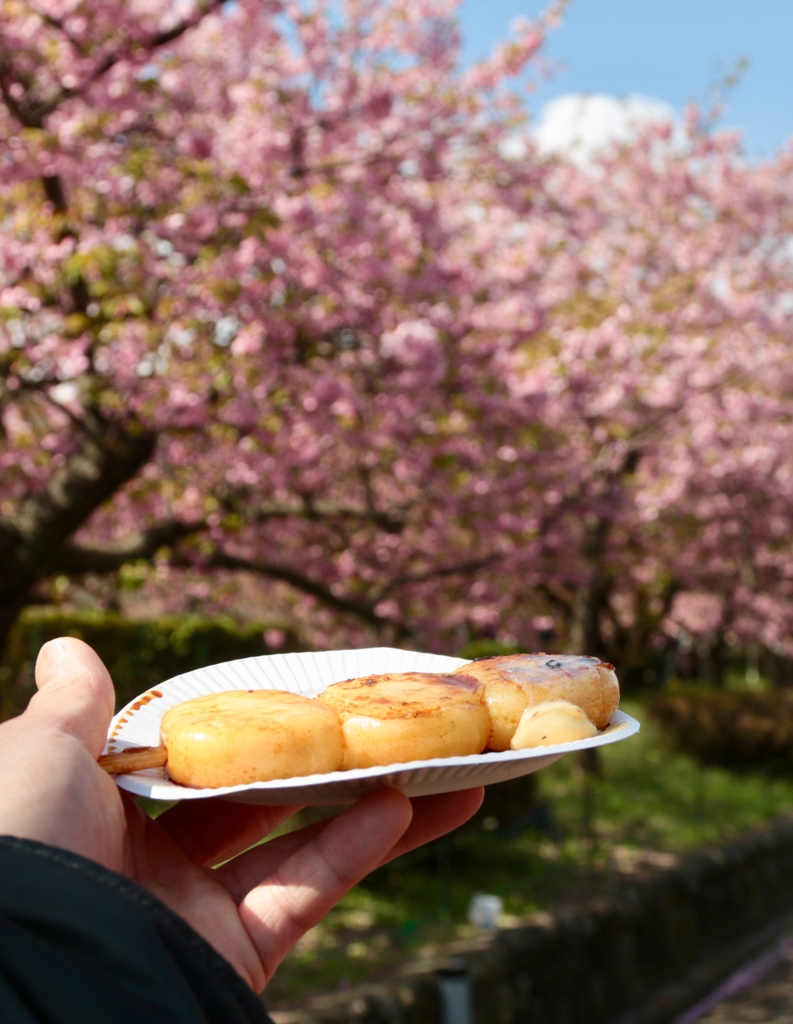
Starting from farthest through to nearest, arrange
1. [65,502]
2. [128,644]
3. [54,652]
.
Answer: [128,644], [65,502], [54,652]

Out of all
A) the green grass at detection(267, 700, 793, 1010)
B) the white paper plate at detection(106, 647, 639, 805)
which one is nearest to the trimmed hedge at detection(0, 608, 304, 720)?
the green grass at detection(267, 700, 793, 1010)

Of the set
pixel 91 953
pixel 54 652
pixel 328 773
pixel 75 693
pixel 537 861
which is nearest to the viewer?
pixel 91 953

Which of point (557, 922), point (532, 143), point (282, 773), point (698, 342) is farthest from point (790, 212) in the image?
point (282, 773)

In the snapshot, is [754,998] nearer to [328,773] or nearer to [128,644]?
[128,644]

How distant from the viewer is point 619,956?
23.7 ft

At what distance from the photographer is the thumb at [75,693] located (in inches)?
56.1

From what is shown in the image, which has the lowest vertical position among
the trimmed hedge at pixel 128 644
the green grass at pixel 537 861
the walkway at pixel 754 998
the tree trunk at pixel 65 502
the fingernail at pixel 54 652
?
the walkway at pixel 754 998

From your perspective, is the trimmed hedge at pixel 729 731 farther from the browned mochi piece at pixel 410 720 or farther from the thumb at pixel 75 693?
the thumb at pixel 75 693

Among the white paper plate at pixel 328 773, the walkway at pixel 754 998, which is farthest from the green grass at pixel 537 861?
the white paper plate at pixel 328 773

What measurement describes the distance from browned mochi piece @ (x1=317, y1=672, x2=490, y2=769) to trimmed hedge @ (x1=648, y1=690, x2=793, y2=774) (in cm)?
1207

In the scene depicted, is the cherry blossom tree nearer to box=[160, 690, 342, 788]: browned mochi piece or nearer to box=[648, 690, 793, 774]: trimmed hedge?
box=[648, 690, 793, 774]: trimmed hedge

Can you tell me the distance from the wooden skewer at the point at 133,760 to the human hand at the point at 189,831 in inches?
1.0

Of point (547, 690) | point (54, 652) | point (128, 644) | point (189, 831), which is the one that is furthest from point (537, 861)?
point (54, 652)

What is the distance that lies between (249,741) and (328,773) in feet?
0.39
